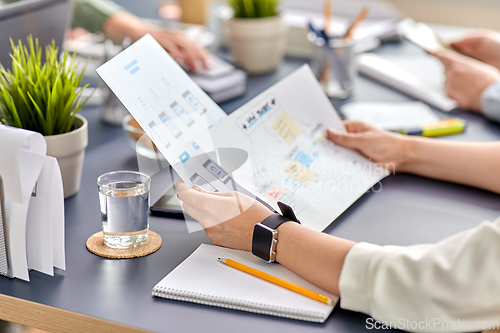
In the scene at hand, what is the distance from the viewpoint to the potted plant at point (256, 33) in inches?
58.7

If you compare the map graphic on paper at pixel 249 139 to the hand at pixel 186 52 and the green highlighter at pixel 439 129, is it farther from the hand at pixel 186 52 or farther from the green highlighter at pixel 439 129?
the hand at pixel 186 52

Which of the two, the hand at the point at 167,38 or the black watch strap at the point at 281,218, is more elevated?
the hand at the point at 167,38

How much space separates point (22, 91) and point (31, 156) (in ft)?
0.64

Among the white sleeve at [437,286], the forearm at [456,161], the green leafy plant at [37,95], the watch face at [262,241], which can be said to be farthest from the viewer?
the forearm at [456,161]

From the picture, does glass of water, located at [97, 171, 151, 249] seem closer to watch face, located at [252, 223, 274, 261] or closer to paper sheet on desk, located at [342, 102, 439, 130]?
watch face, located at [252, 223, 274, 261]

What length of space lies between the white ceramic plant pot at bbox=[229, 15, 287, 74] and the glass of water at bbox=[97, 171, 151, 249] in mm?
839

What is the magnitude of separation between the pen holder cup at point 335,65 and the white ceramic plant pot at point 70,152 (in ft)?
2.54

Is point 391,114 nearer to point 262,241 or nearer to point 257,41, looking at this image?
point 257,41

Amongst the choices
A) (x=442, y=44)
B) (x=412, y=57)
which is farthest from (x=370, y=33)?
(x=442, y=44)

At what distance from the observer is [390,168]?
0.97 m

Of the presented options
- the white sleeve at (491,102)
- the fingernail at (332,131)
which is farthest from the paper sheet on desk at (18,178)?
the white sleeve at (491,102)

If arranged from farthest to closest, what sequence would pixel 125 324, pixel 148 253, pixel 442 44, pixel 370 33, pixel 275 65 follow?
pixel 370 33 < pixel 275 65 < pixel 442 44 < pixel 148 253 < pixel 125 324

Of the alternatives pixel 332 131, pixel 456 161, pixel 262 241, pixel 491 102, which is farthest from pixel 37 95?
pixel 491 102

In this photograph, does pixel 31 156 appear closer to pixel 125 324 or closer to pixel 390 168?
pixel 125 324
